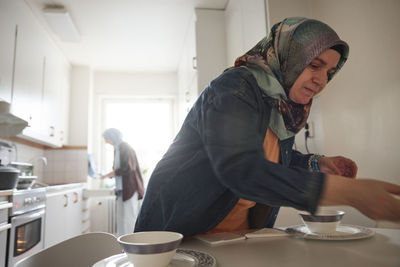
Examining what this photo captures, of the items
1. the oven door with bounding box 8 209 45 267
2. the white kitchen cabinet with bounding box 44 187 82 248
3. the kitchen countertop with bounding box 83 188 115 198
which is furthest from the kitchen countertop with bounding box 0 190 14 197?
the kitchen countertop with bounding box 83 188 115 198

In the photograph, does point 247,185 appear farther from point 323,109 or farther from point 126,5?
point 126,5

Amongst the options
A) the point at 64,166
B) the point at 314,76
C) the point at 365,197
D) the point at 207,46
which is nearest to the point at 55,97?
the point at 64,166

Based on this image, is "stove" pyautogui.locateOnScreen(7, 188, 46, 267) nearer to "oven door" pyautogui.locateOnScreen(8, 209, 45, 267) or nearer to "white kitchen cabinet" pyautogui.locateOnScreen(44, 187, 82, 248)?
"oven door" pyautogui.locateOnScreen(8, 209, 45, 267)

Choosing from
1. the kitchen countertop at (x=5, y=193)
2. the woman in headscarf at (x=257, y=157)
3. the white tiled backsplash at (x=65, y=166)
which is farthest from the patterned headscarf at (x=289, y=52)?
A: the white tiled backsplash at (x=65, y=166)

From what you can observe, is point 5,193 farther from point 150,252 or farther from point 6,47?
point 150,252

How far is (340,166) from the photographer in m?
0.98

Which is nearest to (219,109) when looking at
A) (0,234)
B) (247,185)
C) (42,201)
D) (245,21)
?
(247,185)

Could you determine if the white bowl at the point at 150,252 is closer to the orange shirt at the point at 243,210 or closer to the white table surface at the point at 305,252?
the white table surface at the point at 305,252

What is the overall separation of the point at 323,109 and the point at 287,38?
3.34 ft

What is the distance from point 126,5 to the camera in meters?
2.99

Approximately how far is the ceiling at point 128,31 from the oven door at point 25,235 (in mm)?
1899

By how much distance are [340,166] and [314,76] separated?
0.96 feet

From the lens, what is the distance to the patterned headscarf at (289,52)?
858 mm

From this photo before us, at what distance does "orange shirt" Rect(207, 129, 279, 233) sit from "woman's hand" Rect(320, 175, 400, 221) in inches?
13.7
